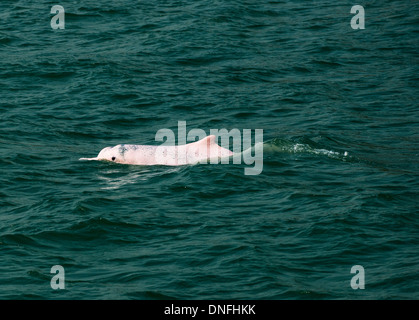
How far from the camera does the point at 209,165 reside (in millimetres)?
21625

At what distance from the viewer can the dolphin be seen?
72.1 feet

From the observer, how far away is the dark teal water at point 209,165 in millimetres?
15734

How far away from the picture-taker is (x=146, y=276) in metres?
15.5

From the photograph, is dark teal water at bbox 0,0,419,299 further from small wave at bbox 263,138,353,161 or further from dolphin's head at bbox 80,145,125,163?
dolphin's head at bbox 80,145,125,163

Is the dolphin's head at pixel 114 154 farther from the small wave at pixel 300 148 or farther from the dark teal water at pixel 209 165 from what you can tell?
the small wave at pixel 300 148

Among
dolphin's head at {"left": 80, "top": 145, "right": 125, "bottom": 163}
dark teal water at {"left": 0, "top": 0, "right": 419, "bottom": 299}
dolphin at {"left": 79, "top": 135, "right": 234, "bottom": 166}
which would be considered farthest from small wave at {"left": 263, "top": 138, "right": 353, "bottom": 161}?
dolphin's head at {"left": 80, "top": 145, "right": 125, "bottom": 163}

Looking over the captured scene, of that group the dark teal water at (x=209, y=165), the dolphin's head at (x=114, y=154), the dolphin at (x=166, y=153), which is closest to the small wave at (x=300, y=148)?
the dark teal water at (x=209, y=165)

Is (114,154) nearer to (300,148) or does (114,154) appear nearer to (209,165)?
(209,165)

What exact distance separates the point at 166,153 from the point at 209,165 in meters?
1.36

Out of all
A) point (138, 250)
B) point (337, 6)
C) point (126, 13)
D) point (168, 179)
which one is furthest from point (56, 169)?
point (337, 6)

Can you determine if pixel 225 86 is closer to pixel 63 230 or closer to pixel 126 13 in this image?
pixel 126 13

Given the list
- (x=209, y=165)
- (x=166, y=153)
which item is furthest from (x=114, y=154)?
(x=209, y=165)

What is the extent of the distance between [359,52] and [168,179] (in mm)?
14035

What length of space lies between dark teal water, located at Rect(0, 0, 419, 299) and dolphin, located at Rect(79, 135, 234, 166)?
14.9 inches
